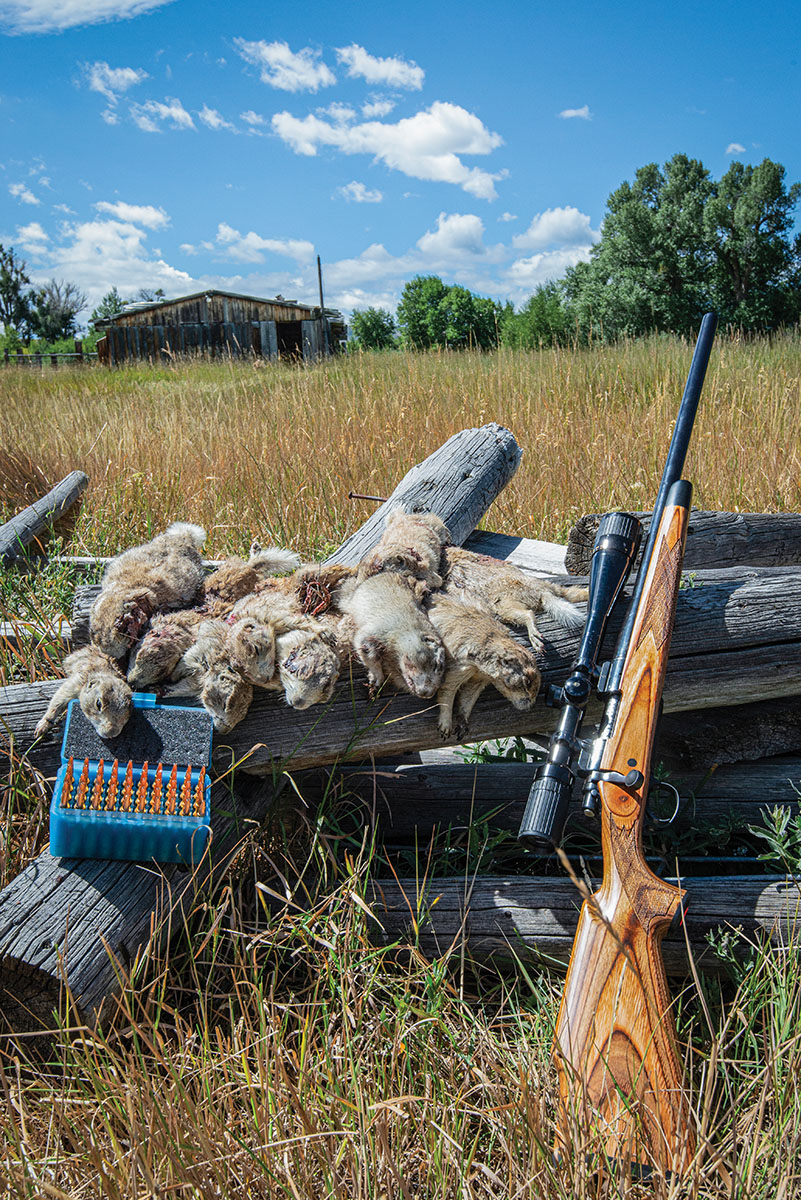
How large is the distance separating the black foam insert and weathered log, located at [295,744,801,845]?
640mm

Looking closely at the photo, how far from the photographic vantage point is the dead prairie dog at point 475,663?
6.94ft

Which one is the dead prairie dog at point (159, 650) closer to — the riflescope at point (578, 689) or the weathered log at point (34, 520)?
the riflescope at point (578, 689)

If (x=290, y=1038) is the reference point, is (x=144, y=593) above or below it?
above

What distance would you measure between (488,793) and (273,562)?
1202mm

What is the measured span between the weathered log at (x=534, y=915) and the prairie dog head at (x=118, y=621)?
113 centimetres

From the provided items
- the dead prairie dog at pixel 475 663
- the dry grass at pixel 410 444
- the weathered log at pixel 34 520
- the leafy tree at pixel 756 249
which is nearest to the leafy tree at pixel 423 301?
the leafy tree at pixel 756 249

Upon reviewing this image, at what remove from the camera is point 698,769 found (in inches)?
111

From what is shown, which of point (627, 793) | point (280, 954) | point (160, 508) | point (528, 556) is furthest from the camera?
point (160, 508)

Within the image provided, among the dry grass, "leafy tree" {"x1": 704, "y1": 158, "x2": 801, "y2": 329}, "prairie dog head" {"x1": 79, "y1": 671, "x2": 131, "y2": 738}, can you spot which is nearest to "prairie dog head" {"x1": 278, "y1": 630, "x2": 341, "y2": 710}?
"prairie dog head" {"x1": 79, "y1": 671, "x2": 131, "y2": 738}

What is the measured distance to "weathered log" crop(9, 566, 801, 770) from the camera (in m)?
2.30

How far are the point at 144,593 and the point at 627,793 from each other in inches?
64.1

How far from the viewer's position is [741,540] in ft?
11.0

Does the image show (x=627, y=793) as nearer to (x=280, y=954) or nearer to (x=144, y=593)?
(x=280, y=954)

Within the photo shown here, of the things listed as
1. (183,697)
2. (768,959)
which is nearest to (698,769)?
(768,959)
